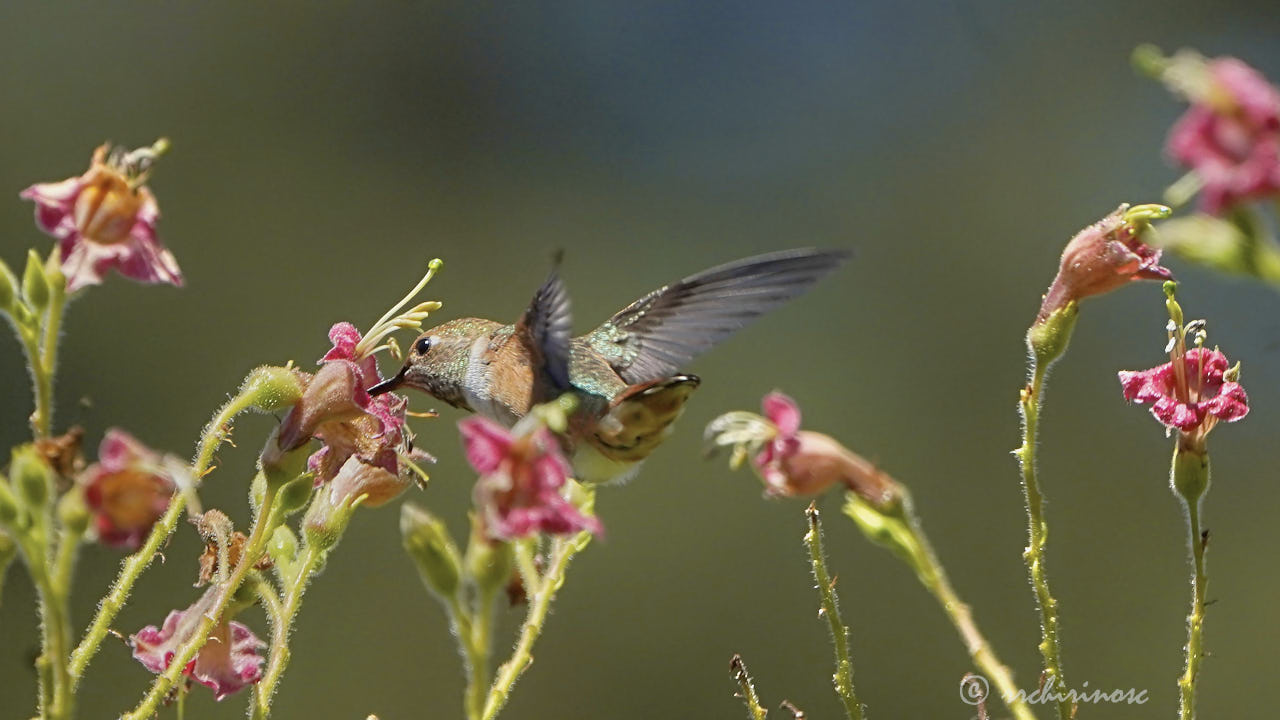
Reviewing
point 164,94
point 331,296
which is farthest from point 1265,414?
point 164,94

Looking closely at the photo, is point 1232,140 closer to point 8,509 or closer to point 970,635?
point 970,635

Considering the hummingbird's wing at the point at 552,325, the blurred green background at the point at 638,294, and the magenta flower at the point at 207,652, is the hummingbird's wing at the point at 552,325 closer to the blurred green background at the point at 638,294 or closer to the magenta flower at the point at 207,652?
the magenta flower at the point at 207,652

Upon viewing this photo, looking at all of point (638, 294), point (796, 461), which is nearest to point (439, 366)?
point (796, 461)

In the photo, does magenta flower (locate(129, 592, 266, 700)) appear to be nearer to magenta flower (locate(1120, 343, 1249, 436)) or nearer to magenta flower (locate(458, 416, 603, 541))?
magenta flower (locate(458, 416, 603, 541))

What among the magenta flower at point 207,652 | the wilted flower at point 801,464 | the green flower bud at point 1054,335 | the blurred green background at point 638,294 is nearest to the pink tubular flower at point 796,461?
the wilted flower at point 801,464

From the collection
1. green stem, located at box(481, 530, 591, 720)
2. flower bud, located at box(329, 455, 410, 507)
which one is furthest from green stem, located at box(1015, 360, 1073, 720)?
flower bud, located at box(329, 455, 410, 507)

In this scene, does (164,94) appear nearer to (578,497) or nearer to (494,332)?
(494,332)

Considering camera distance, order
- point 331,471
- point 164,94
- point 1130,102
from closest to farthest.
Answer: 1. point 331,471
2. point 164,94
3. point 1130,102
